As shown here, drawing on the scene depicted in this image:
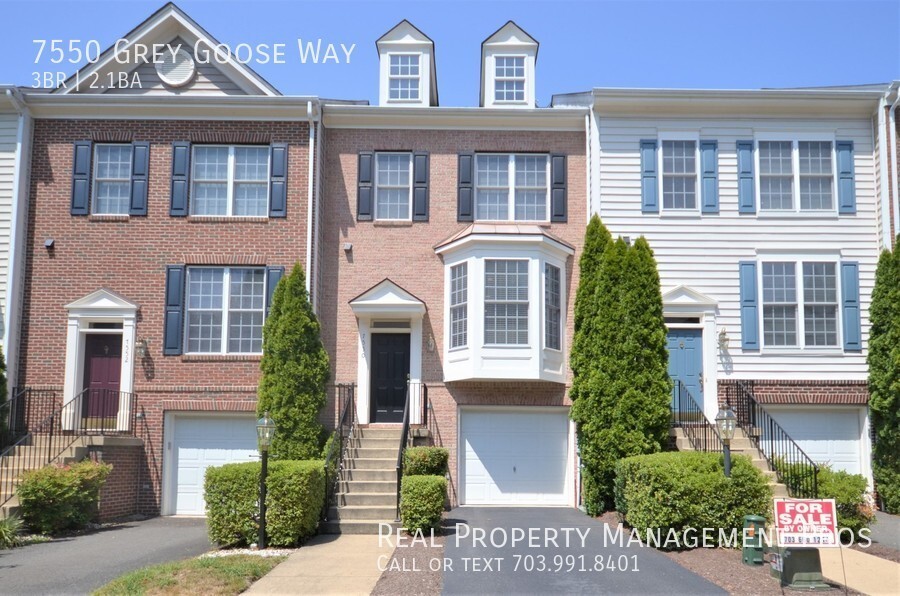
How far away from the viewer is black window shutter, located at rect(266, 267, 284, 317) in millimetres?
17141

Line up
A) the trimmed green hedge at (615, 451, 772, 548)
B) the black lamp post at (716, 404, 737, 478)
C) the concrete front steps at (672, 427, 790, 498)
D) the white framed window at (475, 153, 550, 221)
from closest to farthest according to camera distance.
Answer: the trimmed green hedge at (615, 451, 772, 548), the black lamp post at (716, 404, 737, 478), the concrete front steps at (672, 427, 790, 498), the white framed window at (475, 153, 550, 221)

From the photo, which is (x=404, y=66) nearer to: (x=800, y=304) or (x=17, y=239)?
(x=17, y=239)

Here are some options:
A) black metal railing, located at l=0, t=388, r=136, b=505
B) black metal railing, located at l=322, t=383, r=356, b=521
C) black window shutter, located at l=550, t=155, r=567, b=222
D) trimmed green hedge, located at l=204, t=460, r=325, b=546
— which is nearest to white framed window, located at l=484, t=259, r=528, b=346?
black window shutter, located at l=550, t=155, r=567, b=222

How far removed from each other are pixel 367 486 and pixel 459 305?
428 cm

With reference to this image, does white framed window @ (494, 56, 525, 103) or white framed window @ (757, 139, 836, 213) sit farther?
white framed window @ (494, 56, 525, 103)

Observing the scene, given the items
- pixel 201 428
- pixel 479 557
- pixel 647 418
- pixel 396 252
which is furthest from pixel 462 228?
pixel 479 557

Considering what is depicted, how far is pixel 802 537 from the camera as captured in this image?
938 cm

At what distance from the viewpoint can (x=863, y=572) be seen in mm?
10562

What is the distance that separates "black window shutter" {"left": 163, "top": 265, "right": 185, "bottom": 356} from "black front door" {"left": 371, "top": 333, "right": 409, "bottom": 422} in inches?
153

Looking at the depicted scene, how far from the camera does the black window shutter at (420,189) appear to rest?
1784 centimetres

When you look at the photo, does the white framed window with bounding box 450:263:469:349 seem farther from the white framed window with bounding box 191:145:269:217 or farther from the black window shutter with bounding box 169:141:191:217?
the black window shutter with bounding box 169:141:191:217

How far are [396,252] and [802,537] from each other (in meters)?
10.4

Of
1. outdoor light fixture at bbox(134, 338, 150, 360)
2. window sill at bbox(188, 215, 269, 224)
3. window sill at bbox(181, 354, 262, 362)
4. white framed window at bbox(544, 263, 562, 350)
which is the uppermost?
window sill at bbox(188, 215, 269, 224)

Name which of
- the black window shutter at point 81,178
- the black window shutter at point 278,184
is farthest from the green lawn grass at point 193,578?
the black window shutter at point 81,178
